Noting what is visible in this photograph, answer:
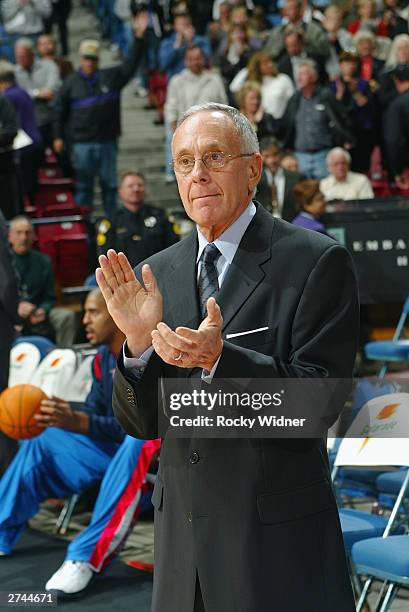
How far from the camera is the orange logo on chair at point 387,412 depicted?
15.4 feet

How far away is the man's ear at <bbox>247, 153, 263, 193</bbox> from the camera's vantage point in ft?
8.38

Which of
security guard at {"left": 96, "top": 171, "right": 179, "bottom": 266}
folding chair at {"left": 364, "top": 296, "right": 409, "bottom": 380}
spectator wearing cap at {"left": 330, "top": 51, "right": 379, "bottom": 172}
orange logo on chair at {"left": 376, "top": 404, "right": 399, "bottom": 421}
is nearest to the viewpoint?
orange logo on chair at {"left": 376, "top": 404, "right": 399, "bottom": 421}

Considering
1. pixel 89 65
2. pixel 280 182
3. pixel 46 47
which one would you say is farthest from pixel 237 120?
pixel 46 47

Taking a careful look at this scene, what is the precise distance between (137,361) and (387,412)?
98.0 inches

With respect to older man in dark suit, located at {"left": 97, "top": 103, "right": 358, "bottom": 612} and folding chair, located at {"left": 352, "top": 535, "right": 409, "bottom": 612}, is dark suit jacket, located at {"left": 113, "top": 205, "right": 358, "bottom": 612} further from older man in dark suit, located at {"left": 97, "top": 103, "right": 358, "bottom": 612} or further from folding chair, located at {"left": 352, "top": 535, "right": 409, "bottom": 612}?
folding chair, located at {"left": 352, "top": 535, "right": 409, "bottom": 612}

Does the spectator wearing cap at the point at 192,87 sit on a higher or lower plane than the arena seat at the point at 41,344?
higher

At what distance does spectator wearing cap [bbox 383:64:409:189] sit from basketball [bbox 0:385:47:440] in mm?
7037

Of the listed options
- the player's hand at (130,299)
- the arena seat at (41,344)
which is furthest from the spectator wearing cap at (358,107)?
the player's hand at (130,299)

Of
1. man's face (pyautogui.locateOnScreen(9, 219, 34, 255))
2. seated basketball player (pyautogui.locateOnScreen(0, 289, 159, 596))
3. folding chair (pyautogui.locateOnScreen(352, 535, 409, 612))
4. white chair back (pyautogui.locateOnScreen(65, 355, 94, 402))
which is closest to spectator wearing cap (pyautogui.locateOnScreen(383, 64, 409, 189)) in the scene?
man's face (pyautogui.locateOnScreen(9, 219, 34, 255))

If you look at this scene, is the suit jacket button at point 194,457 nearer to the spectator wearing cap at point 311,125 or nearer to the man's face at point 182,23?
the spectator wearing cap at point 311,125

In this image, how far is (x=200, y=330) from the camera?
2188mm

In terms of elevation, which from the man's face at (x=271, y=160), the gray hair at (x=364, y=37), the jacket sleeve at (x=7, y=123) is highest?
the gray hair at (x=364, y=37)

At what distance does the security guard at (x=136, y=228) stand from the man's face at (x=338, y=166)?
1960 mm

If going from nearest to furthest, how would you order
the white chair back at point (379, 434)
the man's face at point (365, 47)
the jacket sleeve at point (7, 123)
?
the white chair back at point (379, 434) → the jacket sleeve at point (7, 123) → the man's face at point (365, 47)
